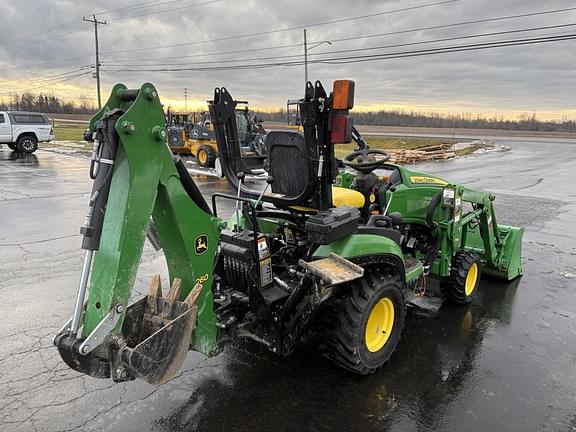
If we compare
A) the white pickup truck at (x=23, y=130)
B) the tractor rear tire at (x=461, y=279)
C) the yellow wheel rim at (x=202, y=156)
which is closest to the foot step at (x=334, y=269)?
the tractor rear tire at (x=461, y=279)

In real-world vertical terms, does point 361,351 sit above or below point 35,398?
above

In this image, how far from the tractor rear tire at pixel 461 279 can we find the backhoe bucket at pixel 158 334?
329cm

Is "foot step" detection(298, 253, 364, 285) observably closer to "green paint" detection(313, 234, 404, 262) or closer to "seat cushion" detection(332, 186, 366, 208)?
"green paint" detection(313, 234, 404, 262)

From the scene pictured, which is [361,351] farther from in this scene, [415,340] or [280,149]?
[280,149]

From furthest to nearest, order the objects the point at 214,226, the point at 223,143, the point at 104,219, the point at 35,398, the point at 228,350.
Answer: the point at 228,350 < the point at 223,143 < the point at 35,398 < the point at 214,226 < the point at 104,219

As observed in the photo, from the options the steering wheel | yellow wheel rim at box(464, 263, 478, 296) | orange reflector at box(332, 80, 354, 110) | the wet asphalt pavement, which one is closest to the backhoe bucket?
the wet asphalt pavement

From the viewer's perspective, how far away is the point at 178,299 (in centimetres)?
296

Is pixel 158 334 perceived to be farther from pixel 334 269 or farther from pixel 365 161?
pixel 365 161

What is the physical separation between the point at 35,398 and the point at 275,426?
1859mm

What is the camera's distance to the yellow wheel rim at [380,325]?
156 inches

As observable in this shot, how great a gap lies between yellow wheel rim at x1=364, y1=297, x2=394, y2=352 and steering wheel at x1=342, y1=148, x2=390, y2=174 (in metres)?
1.47

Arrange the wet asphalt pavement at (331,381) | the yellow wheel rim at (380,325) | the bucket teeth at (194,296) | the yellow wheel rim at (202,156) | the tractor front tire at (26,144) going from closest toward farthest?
the bucket teeth at (194,296)
the wet asphalt pavement at (331,381)
the yellow wheel rim at (380,325)
the yellow wheel rim at (202,156)
the tractor front tire at (26,144)

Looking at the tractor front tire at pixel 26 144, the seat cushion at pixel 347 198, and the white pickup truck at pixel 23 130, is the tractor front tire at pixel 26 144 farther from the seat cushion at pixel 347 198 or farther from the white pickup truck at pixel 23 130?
the seat cushion at pixel 347 198

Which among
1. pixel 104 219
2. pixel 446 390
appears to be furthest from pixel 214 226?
pixel 446 390
